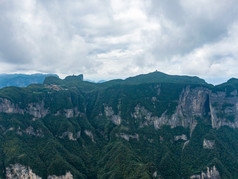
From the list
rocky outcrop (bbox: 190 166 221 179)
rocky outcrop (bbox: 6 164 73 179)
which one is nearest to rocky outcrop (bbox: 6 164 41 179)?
rocky outcrop (bbox: 6 164 73 179)

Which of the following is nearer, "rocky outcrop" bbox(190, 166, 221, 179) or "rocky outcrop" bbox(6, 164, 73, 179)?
"rocky outcrop" bbox(6, 164, 73, 179)

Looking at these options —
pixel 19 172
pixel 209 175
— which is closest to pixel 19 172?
pixel 19 172

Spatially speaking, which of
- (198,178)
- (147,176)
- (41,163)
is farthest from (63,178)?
(198,178)

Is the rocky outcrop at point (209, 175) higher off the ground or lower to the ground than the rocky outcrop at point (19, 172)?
lower

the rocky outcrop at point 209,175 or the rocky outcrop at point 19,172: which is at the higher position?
the rocky outcrop at point 19,172

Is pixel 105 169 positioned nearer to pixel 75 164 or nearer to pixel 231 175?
pixel 75 164

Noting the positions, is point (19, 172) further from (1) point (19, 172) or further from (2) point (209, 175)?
(2) point (209, 175)

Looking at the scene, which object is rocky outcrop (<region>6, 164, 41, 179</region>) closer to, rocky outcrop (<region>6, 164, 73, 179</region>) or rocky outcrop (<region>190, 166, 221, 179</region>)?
rocky outcrop (<region>6, 164, 73, 179</region>)

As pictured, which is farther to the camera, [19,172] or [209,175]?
[209,175]

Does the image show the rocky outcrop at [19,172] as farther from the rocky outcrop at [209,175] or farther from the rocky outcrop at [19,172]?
the rocky outcrop at [209,175]

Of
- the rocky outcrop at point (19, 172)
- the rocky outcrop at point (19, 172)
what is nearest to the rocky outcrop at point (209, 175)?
the rocky outcrop at point (19, 172)

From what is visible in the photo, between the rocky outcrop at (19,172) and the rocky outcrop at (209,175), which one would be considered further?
the rocky outcrop at (209,175)
